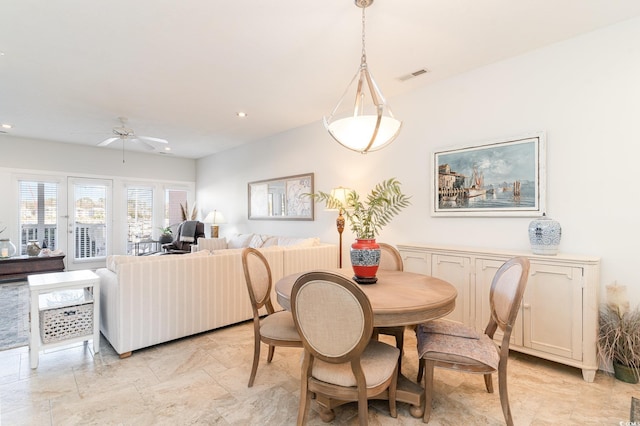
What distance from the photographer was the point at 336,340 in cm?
151

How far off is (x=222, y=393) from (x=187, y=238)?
4949 millimetres

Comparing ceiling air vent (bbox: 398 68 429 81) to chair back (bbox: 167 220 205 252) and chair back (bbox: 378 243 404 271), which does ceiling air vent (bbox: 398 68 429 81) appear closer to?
chair back (bbox: 378 243 404 271)

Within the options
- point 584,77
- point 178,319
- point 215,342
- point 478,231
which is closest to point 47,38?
point 178,319

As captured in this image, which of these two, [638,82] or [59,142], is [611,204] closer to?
[638,82]

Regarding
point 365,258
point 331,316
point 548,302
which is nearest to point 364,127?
point 365,258

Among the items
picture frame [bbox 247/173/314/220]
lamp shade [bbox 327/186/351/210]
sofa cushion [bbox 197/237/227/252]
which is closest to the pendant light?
lamp shade [bbox 327/186/351/210]

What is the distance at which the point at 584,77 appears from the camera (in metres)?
2.62

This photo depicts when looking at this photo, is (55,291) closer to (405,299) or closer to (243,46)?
(243,46)

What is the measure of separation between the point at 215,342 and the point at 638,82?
4.21 metres

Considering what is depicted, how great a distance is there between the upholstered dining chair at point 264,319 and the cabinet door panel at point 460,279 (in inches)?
65.0

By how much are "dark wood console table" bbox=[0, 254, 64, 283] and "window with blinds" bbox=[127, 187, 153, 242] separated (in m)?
1.58

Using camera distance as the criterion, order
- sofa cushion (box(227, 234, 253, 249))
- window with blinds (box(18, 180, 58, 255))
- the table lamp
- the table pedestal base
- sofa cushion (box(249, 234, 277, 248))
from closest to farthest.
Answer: the table pedestal base
sofa cushion (box(249, 234, 277, 248))
sofa cushion (box(227, 234, 253, 249))
window with blinds (box(18, 180, 58, 255))
the table lamp

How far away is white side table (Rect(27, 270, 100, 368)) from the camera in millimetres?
2566

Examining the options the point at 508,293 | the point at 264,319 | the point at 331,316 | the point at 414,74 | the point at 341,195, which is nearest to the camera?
the point at 331,316
